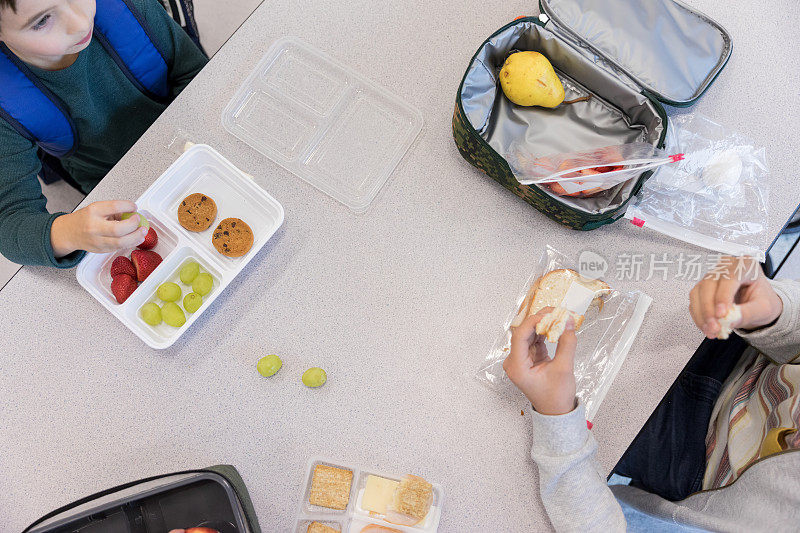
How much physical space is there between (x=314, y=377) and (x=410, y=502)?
9.0 inches

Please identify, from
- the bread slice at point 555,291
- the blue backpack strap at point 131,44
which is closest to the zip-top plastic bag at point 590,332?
the bread slice at point 555,291

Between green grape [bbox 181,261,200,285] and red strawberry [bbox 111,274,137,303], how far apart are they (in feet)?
0.24

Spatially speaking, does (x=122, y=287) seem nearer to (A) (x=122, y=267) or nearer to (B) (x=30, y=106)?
(A) (x=122, y=267)

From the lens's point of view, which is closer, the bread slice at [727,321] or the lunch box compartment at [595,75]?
the bread slice at [727,321]

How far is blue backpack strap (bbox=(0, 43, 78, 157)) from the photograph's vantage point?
818 mm

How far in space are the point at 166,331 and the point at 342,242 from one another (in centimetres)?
31

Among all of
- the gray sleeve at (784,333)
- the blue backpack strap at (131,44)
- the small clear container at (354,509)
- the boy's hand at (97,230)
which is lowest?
the small clear container at (354,509)

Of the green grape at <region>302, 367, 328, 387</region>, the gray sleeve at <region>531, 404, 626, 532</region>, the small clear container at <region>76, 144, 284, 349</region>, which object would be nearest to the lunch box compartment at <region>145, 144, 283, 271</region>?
the small clear container at <region>76, 144, 284, 349</region>

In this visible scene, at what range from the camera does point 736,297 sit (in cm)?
81

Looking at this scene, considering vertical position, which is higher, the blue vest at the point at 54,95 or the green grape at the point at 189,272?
the blue vest at the point at 54,95

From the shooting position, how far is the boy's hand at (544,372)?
77 cm

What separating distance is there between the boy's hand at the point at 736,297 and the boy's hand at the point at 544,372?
18cm

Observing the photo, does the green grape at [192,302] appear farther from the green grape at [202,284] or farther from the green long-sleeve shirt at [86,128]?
the green long-sleeve shirt at [86,128]

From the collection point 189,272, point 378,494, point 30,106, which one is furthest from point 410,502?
point 30,106
